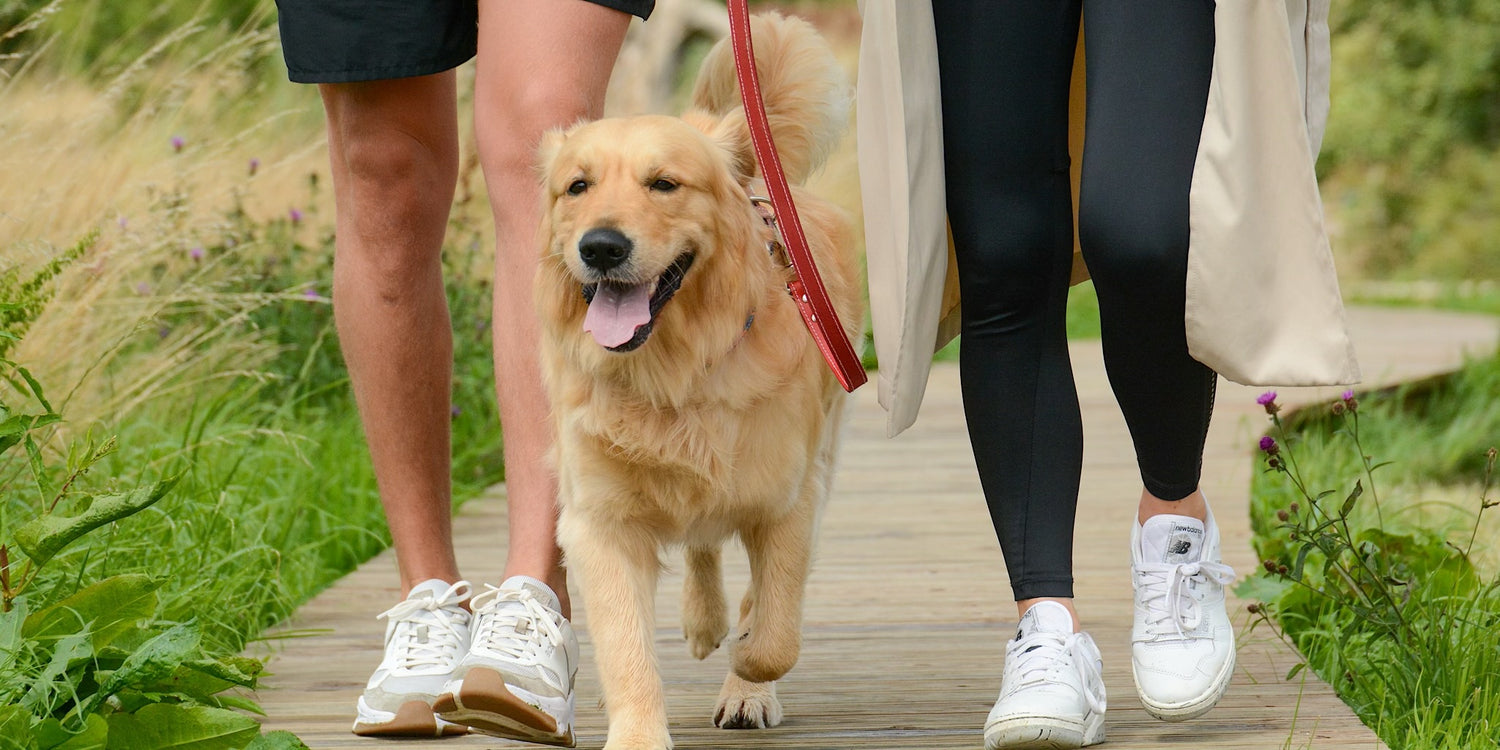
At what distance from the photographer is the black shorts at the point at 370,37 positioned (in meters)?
2.47

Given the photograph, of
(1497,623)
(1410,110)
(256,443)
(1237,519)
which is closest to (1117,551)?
(1237,519)

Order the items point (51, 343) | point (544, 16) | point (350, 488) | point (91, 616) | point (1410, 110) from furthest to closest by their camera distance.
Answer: point (1410, 110) → point (350, 488) → point (51, 343) → point (544, 16) → point (91, 616)

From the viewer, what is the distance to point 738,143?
250 centimetres

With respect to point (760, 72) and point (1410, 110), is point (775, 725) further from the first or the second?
point (1410, 110)

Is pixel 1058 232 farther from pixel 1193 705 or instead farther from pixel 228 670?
pixel 228 670

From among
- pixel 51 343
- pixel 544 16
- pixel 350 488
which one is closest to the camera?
pixel 544 16

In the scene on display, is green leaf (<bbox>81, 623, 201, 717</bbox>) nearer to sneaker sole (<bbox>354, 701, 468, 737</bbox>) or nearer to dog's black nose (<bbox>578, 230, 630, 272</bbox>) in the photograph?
sneaker sole (<bbox>354, 701, 468, 737</bbox>)

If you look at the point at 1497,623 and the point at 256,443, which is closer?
the point at 1497,623

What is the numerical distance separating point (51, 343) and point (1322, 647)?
3.12 metres

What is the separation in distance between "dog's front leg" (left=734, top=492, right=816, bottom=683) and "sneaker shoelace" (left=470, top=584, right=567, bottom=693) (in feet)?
1.00

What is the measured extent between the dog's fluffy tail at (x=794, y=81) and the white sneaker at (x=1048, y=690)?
104 centimetres

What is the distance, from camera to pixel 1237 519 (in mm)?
3938

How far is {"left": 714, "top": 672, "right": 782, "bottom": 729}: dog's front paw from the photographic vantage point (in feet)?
8.16

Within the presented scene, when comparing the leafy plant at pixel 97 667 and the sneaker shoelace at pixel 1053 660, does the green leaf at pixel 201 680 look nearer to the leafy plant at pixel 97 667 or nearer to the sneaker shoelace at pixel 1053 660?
the leafy plant at pixel 97 667
